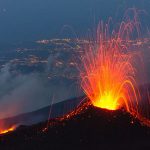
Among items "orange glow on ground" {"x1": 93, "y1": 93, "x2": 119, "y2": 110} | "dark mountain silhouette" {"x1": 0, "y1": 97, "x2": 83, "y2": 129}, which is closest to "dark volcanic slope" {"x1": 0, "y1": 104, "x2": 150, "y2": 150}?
"orange glow on ground" {"x1": 93, "y1": 93, "x2": 119, "y2": 110}

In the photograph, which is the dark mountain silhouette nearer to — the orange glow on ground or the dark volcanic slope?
the orange glow on ground

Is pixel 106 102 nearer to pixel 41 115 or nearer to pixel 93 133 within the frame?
pixel 93 133

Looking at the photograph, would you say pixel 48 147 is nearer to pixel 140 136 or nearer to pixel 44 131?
pixel 44 131

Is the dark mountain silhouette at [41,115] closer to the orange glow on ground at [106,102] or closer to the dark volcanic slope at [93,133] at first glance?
the orange glow on ground at [106,102]

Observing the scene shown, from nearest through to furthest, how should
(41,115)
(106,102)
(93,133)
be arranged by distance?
(93,133)
(106,102)
(41,115)

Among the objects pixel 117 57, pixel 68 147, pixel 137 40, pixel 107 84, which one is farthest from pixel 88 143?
pixel 137 40

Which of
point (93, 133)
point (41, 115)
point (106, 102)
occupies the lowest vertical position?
point (41, 115)

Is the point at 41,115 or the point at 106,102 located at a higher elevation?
the point at 106,102

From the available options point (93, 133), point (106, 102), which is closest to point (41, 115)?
point (106, 102)
